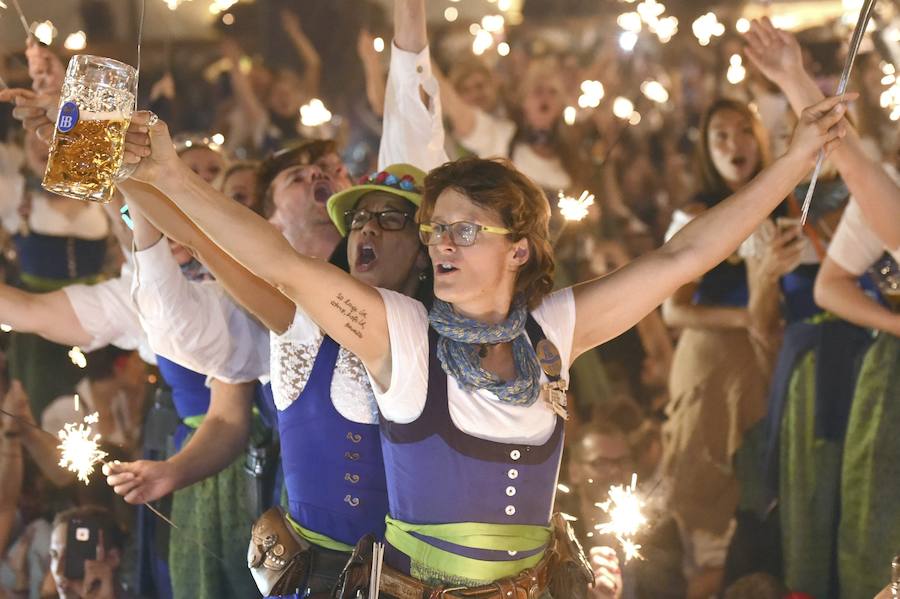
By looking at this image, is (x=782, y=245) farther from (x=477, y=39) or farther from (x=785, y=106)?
(x=477, y=39)

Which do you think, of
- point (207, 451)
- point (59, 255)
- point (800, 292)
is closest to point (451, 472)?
point (207, 451)

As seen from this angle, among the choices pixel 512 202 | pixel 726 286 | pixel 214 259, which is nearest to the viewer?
pixel 512 202

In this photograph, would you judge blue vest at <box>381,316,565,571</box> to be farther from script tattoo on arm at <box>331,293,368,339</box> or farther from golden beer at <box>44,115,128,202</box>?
golden beer at <box>44,115,128,202</box>

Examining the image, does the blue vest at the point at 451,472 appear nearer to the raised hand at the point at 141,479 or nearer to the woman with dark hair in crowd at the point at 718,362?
the raised hand at the point at 141,479

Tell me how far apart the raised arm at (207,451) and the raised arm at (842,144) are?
5.08 ft

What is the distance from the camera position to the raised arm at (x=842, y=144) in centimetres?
244

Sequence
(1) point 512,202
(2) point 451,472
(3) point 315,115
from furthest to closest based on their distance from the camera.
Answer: (3) point 315,115 → (1) point 512,202 → (2) point 451,472

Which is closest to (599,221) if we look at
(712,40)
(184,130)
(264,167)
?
(712,40)

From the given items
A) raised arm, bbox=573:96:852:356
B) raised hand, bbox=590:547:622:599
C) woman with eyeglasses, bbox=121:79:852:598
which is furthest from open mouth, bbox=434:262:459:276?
raised hand, bbox=590:547:622:599

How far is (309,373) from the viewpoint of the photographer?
7.75 feet

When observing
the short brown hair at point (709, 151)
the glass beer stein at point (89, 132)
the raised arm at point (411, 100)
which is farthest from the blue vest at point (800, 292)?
the glass beer stein at point (89, 132)

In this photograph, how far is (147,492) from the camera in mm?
2707

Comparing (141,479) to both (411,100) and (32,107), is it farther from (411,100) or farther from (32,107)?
(411,100)

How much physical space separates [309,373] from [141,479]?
62cm
